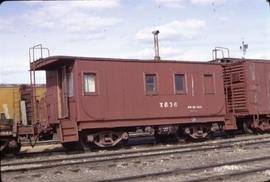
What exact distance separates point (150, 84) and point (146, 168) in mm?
6588

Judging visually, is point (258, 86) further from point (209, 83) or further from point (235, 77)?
point (209, 83)

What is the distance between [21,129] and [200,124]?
7.47 metres

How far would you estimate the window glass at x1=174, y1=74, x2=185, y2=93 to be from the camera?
17.8 meters

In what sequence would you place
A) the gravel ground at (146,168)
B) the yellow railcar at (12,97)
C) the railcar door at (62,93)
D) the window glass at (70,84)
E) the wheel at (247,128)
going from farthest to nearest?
the yellow railcar at (12,97) → the wheel at (247,128) → the railcar door at (62,93) → the window glass at (70,84) → the gravel ground at (146,168)

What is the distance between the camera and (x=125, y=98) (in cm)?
1661

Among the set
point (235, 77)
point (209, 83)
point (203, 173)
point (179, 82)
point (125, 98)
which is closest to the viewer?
point (203, 173)

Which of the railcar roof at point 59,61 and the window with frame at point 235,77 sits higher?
the railcar roof at point 59,61

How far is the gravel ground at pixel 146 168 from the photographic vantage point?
9.65 meters

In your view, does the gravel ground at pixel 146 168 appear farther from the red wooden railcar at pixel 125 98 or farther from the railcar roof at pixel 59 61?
the railcar roof at pixel 59 61

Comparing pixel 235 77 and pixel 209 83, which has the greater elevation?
pixel 235 77

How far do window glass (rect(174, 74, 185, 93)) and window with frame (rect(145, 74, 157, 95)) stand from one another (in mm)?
977

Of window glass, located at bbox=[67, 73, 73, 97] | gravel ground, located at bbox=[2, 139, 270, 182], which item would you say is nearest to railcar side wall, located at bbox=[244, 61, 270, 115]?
gravel ground, located at bbox=[2, 139, 270, 182]

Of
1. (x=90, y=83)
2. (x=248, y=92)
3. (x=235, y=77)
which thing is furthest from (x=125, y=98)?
(x=235, y=77)

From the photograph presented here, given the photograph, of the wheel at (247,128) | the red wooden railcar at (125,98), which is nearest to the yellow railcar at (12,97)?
the red wooden railcar at (125,98)
